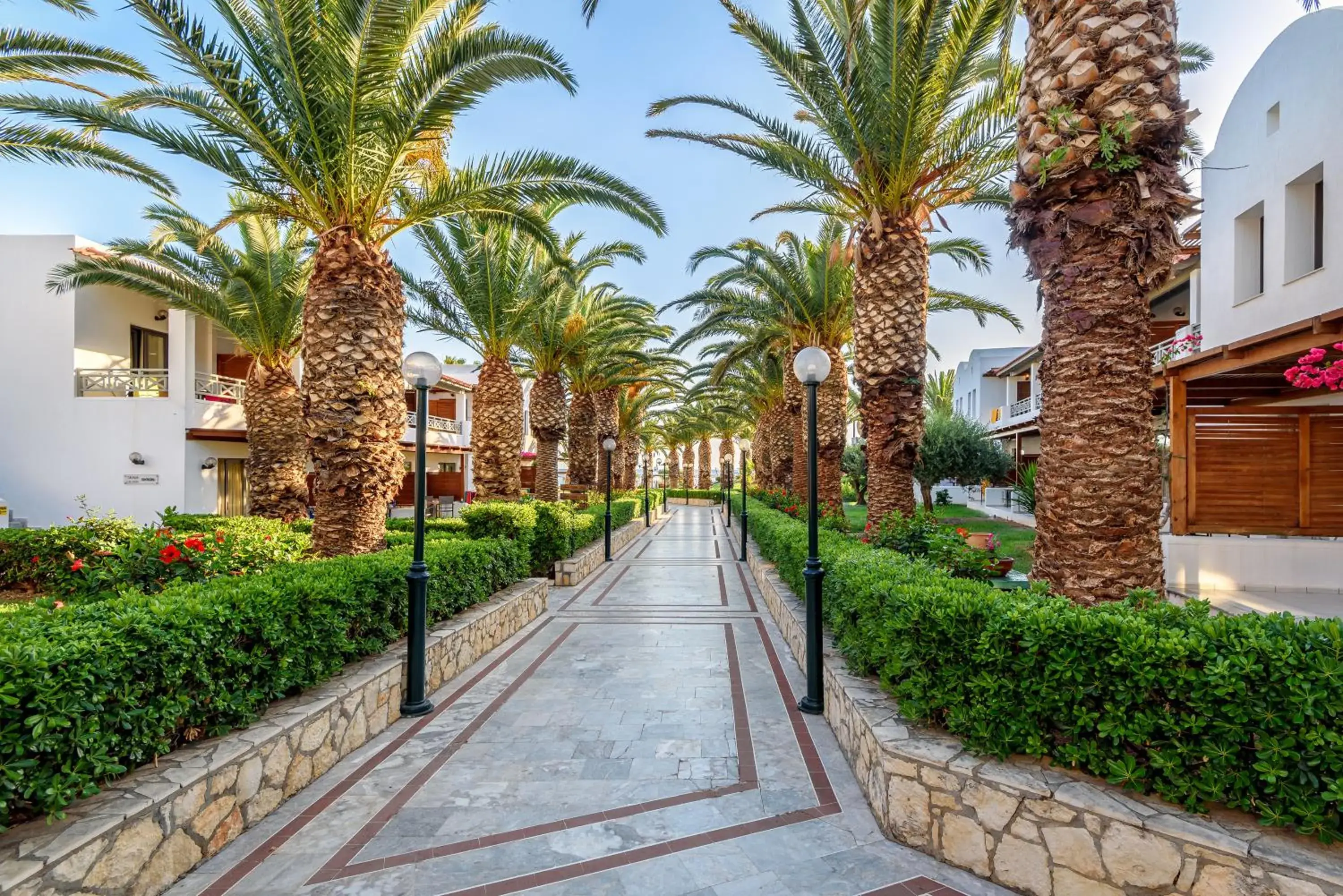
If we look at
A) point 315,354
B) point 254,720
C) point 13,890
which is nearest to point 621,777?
point 254,720

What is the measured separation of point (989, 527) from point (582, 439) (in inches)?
550

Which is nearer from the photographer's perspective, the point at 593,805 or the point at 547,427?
the point at 593,805

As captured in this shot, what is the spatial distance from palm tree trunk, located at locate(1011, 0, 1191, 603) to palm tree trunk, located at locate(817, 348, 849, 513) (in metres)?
9.77

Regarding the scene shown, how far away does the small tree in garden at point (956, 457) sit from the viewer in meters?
21.8

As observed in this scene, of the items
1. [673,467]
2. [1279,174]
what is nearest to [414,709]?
[1279,174]

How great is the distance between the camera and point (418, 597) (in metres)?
5.72

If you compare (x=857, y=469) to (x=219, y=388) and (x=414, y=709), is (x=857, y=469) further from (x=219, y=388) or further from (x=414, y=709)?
(x=414, y=709)

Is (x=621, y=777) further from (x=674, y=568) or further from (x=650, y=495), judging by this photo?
(x=650, y=495)

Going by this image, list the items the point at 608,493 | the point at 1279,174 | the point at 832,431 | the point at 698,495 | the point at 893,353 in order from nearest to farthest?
the point at 893,353
the point at 1279,174
the point at 832,431
the point at 608,493
the point at 698,495

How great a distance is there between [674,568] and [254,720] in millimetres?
11601

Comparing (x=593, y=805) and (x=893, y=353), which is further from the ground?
(x=893, y=353)

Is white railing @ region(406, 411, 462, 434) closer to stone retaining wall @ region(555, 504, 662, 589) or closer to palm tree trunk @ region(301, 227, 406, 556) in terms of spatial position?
stone retaining wall @ region(555, 504, 662, 589)

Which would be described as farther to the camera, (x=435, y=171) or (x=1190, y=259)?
(x=1190, y=259)

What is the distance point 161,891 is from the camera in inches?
126
